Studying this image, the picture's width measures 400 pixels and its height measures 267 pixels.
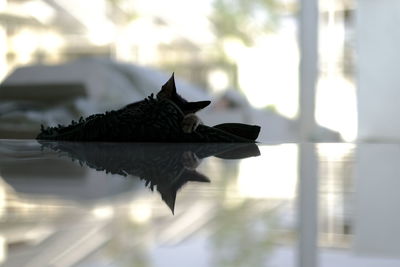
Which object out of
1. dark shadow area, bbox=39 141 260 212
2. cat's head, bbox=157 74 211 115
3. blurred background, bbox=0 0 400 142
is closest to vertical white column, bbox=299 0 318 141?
blurred background, bbox=0 0 400 142

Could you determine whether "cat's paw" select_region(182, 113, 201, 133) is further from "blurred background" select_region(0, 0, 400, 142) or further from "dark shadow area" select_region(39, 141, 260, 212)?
"blurred background" select_region(0, 0, 400, 142)

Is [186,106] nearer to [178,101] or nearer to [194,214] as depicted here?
[178,101]

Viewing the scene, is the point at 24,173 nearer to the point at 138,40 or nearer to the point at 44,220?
the point at 44,220

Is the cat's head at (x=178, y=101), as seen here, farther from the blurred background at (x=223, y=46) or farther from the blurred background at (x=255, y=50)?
the blurred background at (x=223, y=46)

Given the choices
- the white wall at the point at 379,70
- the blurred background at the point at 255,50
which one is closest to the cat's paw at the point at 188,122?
the blurred background at the point at 255,50

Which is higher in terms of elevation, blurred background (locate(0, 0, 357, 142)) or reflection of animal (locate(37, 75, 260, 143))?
blurred background (locate(0, 0, 357, 142))

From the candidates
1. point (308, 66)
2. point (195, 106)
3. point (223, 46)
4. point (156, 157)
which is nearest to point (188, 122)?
point (195, 106)
